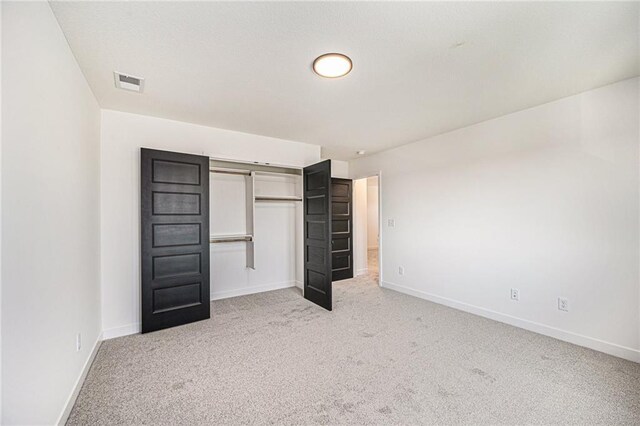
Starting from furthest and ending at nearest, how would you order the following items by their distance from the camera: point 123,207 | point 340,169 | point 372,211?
point 372,211, point 340,169, point 123,207

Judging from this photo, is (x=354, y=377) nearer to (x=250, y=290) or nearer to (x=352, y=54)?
(x=352, y=54)

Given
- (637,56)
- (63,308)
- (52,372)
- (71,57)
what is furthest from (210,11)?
(637,56)

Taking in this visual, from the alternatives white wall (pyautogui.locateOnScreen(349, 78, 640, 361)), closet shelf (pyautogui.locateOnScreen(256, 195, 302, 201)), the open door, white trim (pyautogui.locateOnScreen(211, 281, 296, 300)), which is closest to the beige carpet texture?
white wall (pyautogui.locateOnScreen(349, 78, 640, 361))

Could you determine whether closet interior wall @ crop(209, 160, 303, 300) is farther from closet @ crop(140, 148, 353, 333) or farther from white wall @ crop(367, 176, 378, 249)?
white wall @ crop(367, 176, 378, 249)

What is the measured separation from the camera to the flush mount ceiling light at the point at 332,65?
2.01 metres

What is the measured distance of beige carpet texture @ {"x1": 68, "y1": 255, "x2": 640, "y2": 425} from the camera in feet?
5.85

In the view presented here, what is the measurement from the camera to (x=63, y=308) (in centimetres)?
Answer: 176

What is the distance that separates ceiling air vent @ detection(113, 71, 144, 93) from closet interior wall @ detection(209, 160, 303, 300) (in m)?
1.71

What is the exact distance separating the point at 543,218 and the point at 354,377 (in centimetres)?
257

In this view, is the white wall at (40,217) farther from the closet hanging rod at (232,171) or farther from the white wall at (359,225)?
the white wall at (359,225)

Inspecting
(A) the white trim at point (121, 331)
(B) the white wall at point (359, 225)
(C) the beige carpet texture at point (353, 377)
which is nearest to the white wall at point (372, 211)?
(B) the white wall at point (359, 225)

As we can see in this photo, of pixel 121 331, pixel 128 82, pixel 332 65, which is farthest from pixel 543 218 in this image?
pixel 121 331

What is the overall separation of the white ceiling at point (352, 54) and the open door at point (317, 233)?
1023 millimetres

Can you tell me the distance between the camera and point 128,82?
7.90 ft
